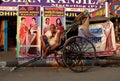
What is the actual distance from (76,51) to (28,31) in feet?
6.21

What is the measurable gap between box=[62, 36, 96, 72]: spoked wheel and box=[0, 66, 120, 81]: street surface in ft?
0.73

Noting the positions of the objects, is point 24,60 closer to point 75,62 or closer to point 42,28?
point 42,28

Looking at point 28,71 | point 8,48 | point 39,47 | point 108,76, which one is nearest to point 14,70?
point 28,71

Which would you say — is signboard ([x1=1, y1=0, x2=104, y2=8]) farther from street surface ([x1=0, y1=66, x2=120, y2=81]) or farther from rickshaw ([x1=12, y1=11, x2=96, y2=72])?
rickshaw ([x1=12, y1=11, x2=96, y2=72])

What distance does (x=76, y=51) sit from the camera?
33.6ft

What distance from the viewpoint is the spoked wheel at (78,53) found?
10203 mm

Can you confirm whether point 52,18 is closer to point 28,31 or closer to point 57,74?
point 28,31

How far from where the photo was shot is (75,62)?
10.3 meters

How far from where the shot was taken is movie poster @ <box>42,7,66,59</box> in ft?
37.2

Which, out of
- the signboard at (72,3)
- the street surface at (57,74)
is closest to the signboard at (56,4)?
the signboard at (72,3)

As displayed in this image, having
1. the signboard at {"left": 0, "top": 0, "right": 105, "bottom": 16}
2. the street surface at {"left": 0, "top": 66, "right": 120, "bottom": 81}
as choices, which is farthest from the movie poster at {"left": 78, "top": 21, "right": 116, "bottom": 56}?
the signboard at {"left": 0, "top": 0, "right": 105, "bottom": 16}

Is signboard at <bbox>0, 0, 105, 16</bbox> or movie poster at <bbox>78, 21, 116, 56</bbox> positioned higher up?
signboard at <bbox>0, 0, 105, 16</bbox>

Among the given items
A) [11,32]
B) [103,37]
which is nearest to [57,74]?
[103,37]

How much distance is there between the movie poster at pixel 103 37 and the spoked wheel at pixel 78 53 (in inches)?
40.5
